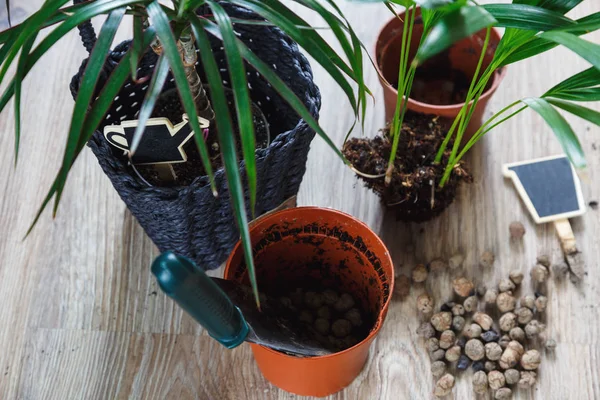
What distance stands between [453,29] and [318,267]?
0.54m

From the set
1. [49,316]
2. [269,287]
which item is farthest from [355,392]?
[49,316]

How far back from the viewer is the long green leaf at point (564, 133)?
0.63 metres

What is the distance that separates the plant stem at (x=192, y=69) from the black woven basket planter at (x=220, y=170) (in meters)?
0.11

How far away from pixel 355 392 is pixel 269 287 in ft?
0.68

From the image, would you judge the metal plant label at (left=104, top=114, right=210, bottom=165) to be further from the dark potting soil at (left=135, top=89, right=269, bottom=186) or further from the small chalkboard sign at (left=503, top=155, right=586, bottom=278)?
the small chalkboard sign at (left=503, top=155, right=586, bottom=278)

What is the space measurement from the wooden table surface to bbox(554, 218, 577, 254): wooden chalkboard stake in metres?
0.02

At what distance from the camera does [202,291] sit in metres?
0.58

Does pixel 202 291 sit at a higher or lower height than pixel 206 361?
higher

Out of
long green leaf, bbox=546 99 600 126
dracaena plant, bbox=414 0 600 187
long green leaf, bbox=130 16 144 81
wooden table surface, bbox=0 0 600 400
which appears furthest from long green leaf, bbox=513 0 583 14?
long green leaf, bbox=130 16 144 81

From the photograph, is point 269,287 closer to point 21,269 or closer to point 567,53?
point 21,269

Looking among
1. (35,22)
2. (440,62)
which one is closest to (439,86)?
(440,62)

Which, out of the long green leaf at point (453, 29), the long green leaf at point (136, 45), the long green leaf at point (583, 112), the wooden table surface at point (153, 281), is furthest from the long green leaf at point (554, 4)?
the long green leaf at point (136, 45)

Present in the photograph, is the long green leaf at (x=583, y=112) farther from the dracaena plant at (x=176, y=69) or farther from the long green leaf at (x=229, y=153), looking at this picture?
the long green leaf at (x=229, y=153)

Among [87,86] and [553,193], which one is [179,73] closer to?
[87,86]
